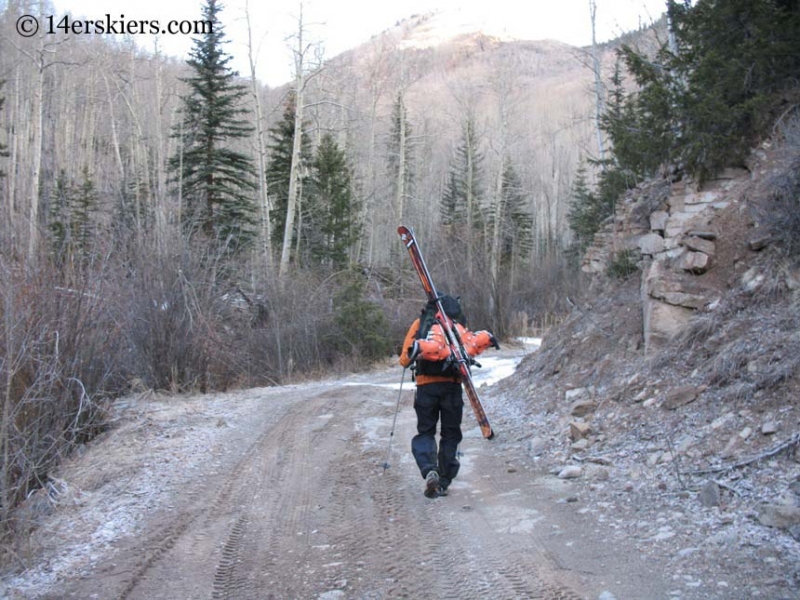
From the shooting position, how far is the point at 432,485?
5.98 m

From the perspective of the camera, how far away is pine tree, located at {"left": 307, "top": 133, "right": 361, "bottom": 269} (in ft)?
112

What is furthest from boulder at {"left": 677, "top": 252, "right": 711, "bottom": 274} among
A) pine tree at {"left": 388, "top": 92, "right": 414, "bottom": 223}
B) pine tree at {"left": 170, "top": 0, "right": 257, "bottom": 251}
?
pine tree at {"left": 388, "top": 92, "right": 414, "bottom": 223}

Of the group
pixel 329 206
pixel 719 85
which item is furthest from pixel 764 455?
pixel 329 206

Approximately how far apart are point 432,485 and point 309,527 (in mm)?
1168

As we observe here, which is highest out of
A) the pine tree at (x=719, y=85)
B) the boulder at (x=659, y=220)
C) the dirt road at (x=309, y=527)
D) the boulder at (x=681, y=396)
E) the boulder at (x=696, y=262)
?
the pine tree at (x=719, y=85)

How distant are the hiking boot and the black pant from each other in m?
0.14

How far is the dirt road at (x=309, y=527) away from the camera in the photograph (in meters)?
4.30

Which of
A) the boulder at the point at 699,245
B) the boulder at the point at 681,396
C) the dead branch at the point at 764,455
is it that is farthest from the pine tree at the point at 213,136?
the dead branch at the point at 764,455

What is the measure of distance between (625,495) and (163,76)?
141 ft

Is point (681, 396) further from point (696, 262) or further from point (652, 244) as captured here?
point (652, 244)

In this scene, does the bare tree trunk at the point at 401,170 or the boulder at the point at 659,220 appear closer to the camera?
the boulder at the point at 659,220

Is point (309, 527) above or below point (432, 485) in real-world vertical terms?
below

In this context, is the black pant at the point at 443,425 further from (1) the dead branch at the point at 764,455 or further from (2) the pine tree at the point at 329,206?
(2) the pine tree at the point at 329,206

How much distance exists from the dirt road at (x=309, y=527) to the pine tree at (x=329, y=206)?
84.2 feet
